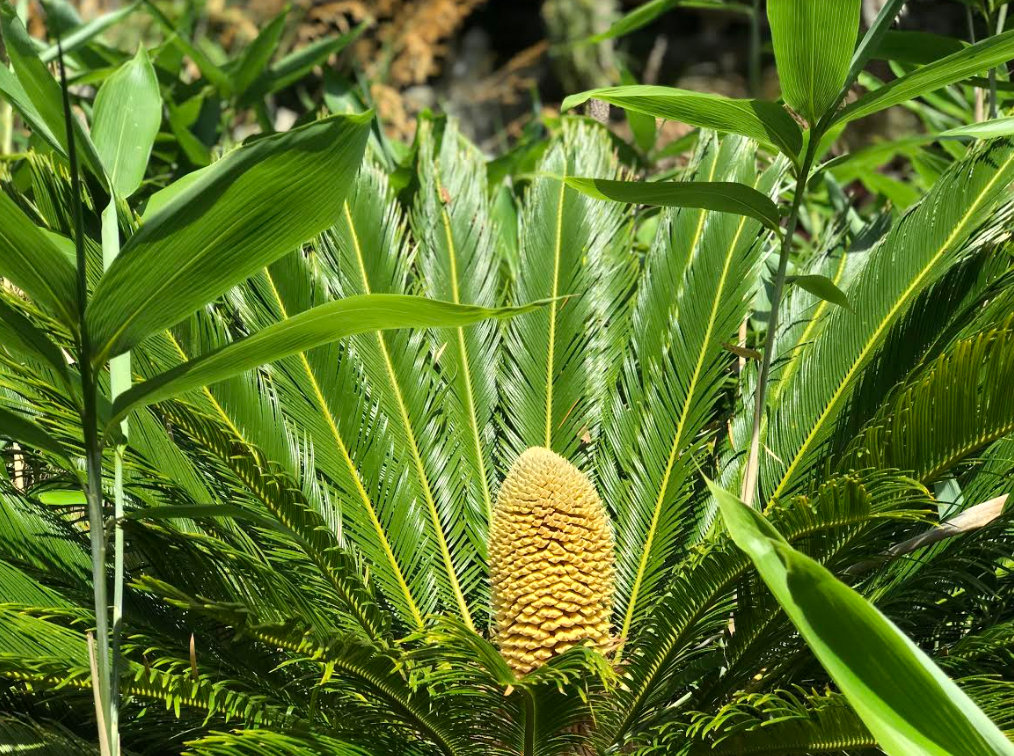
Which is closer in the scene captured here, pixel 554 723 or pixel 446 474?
pixel 554 723

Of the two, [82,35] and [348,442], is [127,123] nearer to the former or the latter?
[348,442]

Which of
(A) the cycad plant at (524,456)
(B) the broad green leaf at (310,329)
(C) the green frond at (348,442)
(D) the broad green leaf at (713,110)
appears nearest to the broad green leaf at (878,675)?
(A) the cycad plant at (524,456)

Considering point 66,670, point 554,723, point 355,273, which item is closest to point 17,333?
point 66,670

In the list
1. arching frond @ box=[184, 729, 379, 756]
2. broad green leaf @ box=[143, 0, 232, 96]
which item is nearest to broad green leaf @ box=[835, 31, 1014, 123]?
arching frond @ box=[184, 729, 379, 756]

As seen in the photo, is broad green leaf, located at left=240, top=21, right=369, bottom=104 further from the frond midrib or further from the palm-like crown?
the frond midrib

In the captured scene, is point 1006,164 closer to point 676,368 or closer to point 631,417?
point 676,368

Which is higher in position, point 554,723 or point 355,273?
point 355,273

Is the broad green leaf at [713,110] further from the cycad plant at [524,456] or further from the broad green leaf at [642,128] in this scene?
the broad green leaf at [642,128]
